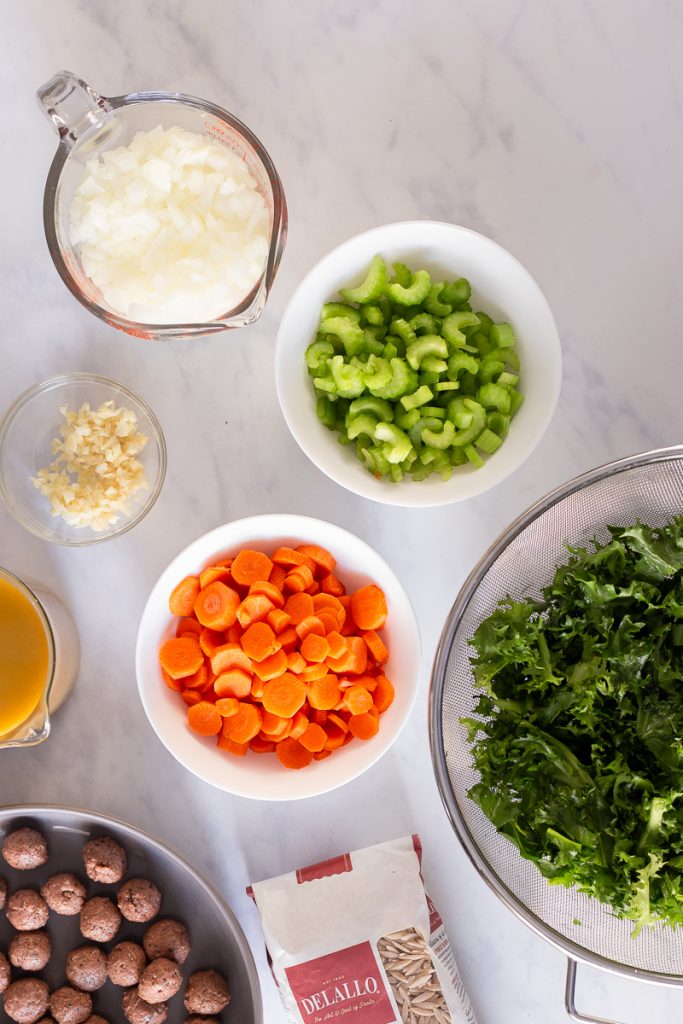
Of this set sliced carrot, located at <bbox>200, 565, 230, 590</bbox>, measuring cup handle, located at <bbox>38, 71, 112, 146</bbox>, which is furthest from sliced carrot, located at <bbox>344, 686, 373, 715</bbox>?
measuring cup handle, located at <bbox>38, 71, 112, 146</bbox>

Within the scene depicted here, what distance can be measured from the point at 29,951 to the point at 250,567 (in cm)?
90

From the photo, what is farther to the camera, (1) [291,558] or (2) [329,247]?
(2) [329,247]

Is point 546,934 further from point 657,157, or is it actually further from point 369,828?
point 657,157

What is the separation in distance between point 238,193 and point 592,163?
0.77 metres

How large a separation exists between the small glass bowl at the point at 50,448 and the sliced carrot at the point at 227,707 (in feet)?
1.28

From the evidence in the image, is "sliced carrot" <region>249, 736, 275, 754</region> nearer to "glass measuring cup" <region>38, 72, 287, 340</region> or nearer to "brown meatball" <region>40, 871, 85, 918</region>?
"brown meatball" <region>40, 871, 85, 918</region>

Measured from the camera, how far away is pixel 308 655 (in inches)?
64.7

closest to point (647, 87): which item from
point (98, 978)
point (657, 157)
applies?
point (657, 157)

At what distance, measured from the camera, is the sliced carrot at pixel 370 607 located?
1.67 metres

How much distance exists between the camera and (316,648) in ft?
5.36

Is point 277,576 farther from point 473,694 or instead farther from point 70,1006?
point 70,1006

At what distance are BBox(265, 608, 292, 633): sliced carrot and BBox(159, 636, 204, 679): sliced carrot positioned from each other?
0.15 m

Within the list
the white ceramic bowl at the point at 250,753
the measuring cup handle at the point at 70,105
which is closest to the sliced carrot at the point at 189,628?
the white ceramic bowl at the point at 250,753

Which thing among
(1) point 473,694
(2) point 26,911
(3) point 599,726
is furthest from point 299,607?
(2) point 26,911
